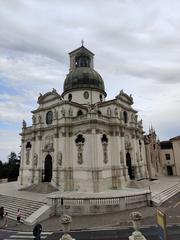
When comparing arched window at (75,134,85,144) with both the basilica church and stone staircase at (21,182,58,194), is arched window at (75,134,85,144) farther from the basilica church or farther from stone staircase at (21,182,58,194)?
stone staircase at (21,182,58,194)

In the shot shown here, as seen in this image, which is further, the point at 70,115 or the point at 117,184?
the point at 70,115

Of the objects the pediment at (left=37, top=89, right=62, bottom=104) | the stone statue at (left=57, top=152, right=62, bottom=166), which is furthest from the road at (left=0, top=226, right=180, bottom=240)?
the pediment at (left=37, top=89, right=62, bottom=104)

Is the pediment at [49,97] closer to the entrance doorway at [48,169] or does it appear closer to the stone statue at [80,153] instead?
the stone statue at [80,153]

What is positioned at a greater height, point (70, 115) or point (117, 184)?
point (70, 115)

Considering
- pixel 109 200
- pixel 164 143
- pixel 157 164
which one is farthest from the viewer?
pixel 164 143

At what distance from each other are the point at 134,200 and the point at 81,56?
30.6 m

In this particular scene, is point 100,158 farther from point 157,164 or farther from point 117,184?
point 157,164

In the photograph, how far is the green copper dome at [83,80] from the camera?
37781mm

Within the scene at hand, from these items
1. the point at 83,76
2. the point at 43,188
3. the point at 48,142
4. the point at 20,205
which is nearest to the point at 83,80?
the point at 83,76

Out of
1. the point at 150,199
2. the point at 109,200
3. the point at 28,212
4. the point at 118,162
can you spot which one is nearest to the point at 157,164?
the point at 118,162

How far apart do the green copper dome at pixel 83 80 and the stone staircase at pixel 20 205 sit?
21.2 metres

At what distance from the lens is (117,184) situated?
3033cm

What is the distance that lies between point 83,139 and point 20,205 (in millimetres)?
12147

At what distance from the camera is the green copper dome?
1487 inches
